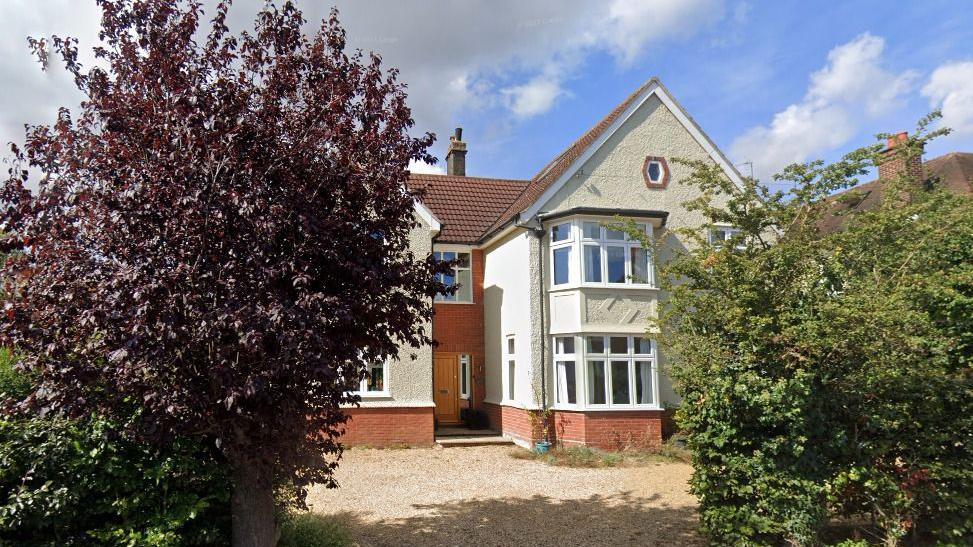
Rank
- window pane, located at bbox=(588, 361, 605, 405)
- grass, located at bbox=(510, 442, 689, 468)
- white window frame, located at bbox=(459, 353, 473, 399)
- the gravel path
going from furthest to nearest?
1. white window frame, located at bbox=(459, 353, 473, 399)
2. window pane, located at bbox=(588, 361, 605, 405)
3. grass, located at bbox=(510, 442, 689, 468)
4. the gravel path

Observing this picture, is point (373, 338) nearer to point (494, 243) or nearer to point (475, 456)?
point (475, 456)

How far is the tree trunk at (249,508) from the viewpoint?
19.4 ft

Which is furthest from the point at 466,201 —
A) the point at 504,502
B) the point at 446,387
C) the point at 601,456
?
the point at 504,502

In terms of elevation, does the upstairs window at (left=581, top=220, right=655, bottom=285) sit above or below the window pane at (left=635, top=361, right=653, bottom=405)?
above

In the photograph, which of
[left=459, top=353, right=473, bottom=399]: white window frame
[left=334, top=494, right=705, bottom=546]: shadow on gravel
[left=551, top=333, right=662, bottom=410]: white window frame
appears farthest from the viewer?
[left=459, top=353, right=473, bottom=399]: white window frame

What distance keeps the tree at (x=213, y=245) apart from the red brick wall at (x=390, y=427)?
9.19 m

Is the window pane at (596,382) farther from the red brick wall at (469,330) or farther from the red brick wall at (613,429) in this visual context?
the red brick wall at (469,330)

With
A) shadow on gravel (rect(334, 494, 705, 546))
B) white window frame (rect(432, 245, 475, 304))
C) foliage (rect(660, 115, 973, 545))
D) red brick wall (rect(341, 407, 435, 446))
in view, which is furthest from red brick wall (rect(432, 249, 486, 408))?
foliage (rect(660, 115, 973, 545))

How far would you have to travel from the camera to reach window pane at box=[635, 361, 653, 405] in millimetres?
15023

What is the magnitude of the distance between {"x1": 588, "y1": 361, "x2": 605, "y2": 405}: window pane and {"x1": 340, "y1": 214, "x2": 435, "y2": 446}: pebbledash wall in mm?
3947

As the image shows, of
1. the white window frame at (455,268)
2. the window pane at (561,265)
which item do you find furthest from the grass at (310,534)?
the white window frame at (455,268)

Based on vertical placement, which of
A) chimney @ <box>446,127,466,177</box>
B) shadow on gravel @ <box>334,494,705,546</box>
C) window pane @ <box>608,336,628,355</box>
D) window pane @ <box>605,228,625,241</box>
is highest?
chimney @ <box>446,127,466,177</box>

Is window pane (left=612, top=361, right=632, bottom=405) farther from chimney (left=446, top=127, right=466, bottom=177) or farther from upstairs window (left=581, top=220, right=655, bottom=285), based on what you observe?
chimney (left=446, top=127, right=466, bottom=177)

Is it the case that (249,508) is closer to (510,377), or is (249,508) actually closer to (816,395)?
(816,395)
